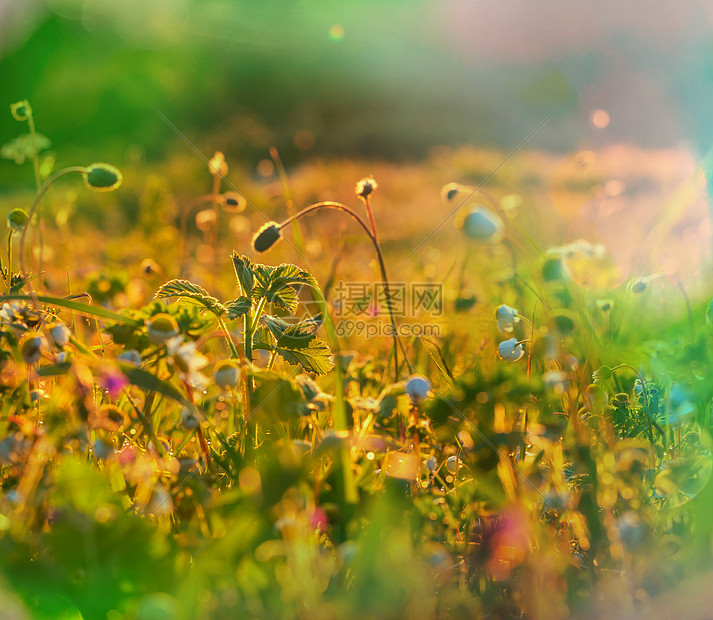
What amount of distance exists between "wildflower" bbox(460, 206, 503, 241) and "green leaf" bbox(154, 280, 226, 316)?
1.41ft

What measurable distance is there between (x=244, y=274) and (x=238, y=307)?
0.06m

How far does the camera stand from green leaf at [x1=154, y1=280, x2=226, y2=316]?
1.09 m

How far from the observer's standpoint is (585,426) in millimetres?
1104

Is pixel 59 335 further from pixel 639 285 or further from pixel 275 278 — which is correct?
pixel 639 285

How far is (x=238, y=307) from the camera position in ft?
3.47

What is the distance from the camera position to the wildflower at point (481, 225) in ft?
3.16

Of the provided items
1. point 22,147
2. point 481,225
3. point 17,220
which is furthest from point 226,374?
point 22,147

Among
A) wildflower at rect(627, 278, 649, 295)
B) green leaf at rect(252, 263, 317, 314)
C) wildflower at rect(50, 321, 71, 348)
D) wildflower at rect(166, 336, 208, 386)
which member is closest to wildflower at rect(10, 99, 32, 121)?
wildflower at rect(50, 321, 71, 348)

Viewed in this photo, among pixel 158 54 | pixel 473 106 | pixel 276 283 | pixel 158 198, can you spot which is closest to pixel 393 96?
pixel 473 106

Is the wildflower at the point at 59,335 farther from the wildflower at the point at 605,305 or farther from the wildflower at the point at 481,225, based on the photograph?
the wildflower at the point at 605,305

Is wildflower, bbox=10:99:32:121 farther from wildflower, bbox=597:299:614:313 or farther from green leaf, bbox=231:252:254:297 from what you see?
wildflower, bbox=597:299:614:313

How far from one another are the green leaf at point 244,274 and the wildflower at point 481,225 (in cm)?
37

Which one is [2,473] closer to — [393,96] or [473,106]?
[473,106]

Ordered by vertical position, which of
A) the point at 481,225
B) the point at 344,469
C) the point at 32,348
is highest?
the point at 481,225
